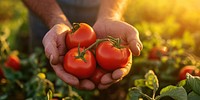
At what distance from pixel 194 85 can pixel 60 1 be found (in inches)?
64.5

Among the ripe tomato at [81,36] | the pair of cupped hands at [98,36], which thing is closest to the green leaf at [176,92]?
the pair of cupped hands at [98,36]

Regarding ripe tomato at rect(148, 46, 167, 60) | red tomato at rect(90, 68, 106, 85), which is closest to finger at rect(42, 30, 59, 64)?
red tomato at rect(90, 68, 106, 85)

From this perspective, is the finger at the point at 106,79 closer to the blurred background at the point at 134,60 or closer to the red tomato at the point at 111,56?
the red tomato at the point at 111,56

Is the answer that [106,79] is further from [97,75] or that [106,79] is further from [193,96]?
[193,96]

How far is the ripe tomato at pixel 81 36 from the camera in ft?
Answer: 7.30

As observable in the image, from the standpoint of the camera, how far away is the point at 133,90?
2064 millimetres

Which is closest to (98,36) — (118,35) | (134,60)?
(118,35)

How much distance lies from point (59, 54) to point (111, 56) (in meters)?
0.32

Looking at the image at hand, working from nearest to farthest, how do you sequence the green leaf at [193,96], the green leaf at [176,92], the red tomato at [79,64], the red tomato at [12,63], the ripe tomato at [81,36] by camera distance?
the green leaf at [176,92], the green leaf at [193,96], the red tomato at [79,64], the ripe tomato at [81,36], the red tomato at [12,63]

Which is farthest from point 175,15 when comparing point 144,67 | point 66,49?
point 66,49

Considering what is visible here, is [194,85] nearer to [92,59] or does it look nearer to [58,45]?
[92,59]

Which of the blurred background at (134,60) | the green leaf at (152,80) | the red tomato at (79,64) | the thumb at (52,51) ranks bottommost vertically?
the blurred background at (134,60)

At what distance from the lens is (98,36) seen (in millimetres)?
2432

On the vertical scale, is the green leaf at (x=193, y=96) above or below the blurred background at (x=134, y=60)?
above
